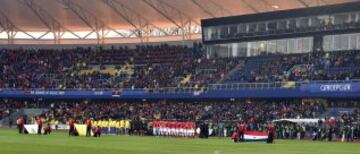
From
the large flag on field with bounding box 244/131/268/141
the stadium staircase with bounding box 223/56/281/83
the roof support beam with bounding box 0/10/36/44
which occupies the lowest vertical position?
the large flag on field with bounding box 244/131/268/141

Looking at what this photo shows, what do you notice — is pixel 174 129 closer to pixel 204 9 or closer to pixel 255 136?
pixel 255 136

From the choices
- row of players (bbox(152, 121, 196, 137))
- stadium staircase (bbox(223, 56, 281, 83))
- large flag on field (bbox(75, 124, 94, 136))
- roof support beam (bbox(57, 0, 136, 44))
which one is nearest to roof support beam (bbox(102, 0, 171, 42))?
roof support beam (bbox(57, 0, 136, 44))

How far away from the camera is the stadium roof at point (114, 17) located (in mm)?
74688

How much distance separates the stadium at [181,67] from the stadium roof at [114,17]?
0.16 metres

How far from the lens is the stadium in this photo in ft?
191

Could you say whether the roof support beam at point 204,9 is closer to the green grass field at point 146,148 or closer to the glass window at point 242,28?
the glass window at point 242,28

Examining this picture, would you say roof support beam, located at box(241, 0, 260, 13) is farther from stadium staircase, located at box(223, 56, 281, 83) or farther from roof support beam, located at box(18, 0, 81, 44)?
roof support beam, located at box(18, 0, 81, 44)

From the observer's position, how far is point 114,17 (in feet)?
274

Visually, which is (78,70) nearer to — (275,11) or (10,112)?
(10,112)

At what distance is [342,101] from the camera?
61.4 m

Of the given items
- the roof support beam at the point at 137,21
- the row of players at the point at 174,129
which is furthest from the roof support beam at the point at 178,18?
the row of players at the point at 174,129

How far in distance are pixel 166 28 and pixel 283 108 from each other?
2931cm

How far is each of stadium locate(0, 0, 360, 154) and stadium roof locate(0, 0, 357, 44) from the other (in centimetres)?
16

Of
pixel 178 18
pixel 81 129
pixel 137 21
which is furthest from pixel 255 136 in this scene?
pixel 137 21
